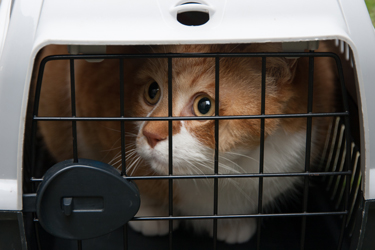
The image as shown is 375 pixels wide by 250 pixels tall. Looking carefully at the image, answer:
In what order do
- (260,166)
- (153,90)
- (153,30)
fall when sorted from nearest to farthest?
(153,30) → (260,166) → (153,90)

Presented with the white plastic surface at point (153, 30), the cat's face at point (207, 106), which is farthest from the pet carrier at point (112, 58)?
the cat's face at point (207, 106)

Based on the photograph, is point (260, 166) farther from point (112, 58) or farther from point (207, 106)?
point (112, 58)

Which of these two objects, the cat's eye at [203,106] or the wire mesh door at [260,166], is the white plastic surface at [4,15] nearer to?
the wire mesh door at [260,166]

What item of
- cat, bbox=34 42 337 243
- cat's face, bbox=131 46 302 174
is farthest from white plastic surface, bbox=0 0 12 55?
cat's face, bbox=131 46 302 174

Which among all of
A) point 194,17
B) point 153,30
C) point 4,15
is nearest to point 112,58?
point 153,30

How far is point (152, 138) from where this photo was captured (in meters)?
0.91

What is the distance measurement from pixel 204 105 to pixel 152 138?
139 mm

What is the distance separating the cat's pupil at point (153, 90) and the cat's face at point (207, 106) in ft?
0.18

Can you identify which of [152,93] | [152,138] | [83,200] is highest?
[152,93]

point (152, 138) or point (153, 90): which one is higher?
point (153, 90)

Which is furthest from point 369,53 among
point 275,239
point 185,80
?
point 275,239

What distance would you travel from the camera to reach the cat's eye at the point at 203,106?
92cm

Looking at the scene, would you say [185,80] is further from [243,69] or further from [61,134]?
[61,134]

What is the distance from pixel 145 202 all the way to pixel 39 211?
438mm
